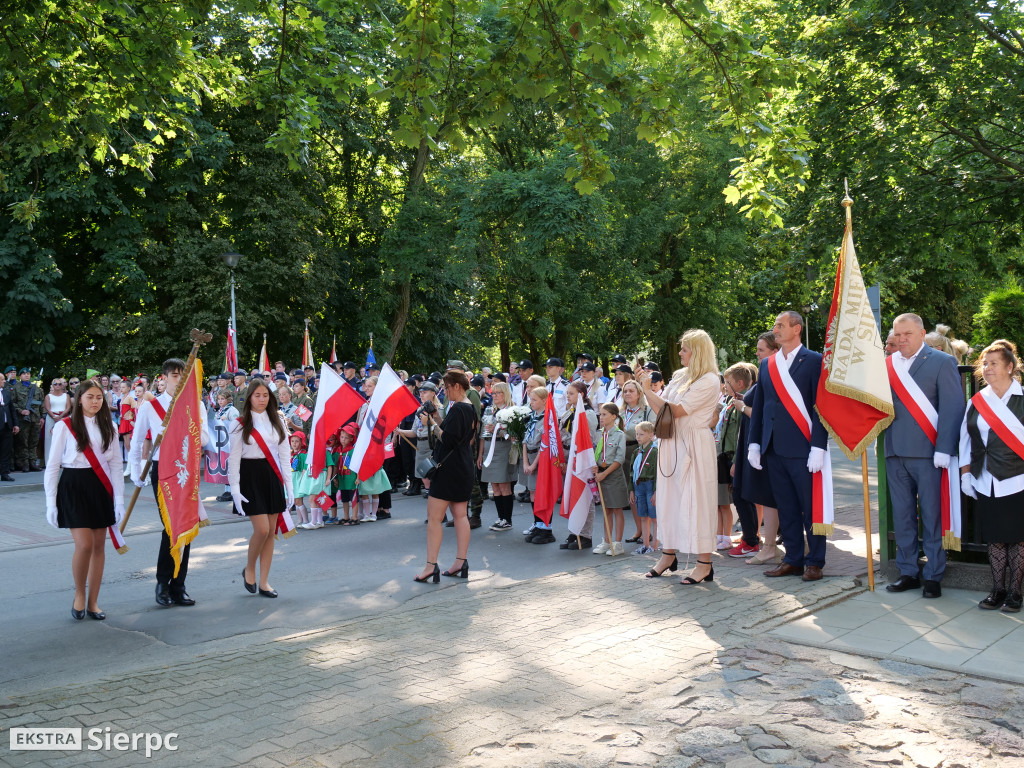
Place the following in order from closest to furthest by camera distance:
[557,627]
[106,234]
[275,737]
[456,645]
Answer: [275,737]
[456,645]
[557,627]
[106,234]

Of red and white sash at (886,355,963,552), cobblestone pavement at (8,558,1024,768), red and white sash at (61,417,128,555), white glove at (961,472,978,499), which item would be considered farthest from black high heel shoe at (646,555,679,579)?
red and white sash at (61,417,128,555)

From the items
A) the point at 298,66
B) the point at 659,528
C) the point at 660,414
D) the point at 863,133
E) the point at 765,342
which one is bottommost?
the point at 659,528

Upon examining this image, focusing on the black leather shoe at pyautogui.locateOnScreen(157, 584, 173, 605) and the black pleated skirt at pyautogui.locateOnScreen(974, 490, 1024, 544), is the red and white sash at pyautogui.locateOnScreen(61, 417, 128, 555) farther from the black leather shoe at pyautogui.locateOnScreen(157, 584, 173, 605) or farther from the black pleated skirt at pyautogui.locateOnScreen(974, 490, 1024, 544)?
the black pleated skirt at pyautogui.locateOnScreen(974, 490, 1024, 544)

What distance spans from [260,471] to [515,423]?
4361mm

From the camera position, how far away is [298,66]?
959cm

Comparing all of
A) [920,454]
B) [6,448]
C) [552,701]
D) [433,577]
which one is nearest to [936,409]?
[920,454]

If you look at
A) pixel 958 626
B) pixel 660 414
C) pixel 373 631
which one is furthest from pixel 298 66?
pixel 958 626

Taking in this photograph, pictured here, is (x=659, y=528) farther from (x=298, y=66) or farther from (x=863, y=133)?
(x=863, y=133)

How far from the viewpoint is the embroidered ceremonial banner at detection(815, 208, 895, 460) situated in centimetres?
736

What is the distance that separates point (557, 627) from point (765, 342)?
3.85m

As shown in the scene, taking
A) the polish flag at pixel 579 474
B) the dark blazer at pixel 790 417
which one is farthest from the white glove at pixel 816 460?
the polish flag at pixel 579 474

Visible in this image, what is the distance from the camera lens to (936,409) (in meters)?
7.23

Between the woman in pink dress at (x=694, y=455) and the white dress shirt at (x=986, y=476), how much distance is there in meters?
1.96

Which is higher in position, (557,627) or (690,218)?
(690,218)
